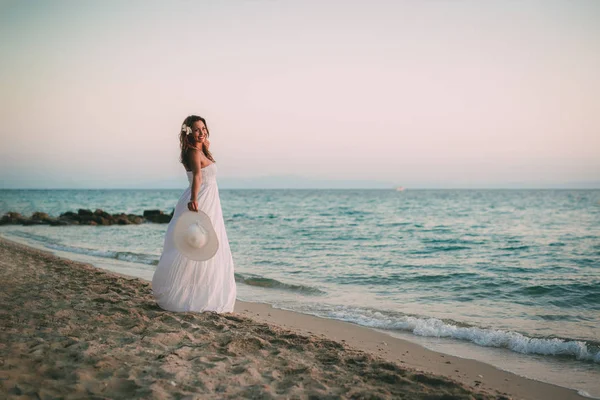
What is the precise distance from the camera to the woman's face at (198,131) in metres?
5.80

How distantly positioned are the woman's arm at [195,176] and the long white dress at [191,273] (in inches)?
5.6

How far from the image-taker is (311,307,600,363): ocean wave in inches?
236

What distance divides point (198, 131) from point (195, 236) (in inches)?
54.7

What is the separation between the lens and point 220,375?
4027mm

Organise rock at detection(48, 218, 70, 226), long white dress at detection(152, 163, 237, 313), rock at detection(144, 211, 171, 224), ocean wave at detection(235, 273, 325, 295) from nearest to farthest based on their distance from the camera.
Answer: long white dress at detection(152, 163, 237, 313) < ocean wave at detection(235, 273, 325, 295) < rock at detection(48, 218, 70, 226) < rock at detection(144, 211, 171, 224)

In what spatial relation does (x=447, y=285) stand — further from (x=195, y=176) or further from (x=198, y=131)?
(x=198, y=131)

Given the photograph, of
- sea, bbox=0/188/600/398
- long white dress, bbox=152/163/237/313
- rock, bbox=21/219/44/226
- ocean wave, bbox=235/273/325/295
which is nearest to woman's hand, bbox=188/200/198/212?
long white dress, bbox=152/163/237/313

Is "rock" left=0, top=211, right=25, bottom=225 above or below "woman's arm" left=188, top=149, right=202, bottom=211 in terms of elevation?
below

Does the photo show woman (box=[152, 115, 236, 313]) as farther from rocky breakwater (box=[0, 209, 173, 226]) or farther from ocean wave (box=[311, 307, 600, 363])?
rocky breakwater (box=[0, 209, 173, 226])

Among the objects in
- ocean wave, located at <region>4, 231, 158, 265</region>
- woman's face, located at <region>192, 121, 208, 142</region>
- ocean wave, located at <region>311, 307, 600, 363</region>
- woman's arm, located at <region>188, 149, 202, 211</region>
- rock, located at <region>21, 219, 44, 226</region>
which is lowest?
rock, located at <region>21, 219, 44, 226</region>

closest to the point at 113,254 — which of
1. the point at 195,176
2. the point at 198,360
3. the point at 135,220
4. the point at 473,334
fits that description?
the point at 195,176

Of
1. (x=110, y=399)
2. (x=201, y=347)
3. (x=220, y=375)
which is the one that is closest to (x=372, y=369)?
(x=220, y=375)

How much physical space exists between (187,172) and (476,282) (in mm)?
8084

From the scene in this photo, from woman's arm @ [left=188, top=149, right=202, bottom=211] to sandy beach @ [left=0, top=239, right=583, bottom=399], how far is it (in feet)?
4.82
